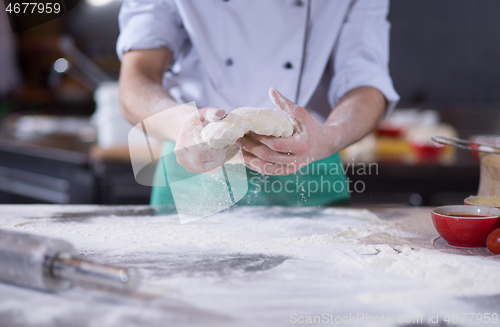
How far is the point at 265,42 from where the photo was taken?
1.28 m

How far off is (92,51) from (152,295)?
4.76 m

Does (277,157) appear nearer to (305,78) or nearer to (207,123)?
(207,123)

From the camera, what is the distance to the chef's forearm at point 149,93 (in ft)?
3.52

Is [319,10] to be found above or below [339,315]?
above

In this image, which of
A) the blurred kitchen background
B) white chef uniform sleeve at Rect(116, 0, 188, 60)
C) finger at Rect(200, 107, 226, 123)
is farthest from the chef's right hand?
the blurred kitchen background

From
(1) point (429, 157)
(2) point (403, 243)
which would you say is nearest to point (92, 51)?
(1) point (429, 157)

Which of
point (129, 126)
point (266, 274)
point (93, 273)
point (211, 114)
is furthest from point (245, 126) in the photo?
point (129, 126)

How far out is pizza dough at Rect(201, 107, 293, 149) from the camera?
876 mm

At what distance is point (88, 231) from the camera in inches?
37.9

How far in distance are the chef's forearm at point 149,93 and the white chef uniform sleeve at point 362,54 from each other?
525 mm

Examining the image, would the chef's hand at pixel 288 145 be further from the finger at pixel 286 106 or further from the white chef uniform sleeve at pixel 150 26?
the white chef uniform sleeve at pixel 150 26

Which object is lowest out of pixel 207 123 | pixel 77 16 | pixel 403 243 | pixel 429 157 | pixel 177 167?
pixel 429 157

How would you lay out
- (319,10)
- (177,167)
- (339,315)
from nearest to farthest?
(339,315) < (177,167) < (319,10)

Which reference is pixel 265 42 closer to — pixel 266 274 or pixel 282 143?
pixel 282 143
